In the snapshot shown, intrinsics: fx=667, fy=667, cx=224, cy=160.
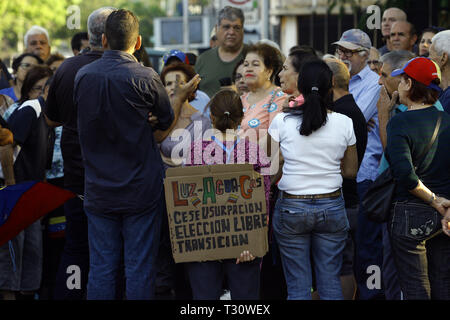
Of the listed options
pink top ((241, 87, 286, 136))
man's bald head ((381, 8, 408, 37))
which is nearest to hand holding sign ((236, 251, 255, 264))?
pink top ((241, 87, 286, 136))

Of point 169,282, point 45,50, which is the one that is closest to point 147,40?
point 45,50

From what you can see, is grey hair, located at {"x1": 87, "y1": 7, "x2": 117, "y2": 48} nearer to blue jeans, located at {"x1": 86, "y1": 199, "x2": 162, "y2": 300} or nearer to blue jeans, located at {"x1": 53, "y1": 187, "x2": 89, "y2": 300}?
blue jeans, located at {"x1": 53, "y1": 187, "x2": 89, "y2": 300}

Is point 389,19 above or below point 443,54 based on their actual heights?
above

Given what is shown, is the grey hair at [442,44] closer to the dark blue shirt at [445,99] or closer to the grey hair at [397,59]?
the grey hair at [397,59]

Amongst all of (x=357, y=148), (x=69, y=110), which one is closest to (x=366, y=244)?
(x=357, y=148)

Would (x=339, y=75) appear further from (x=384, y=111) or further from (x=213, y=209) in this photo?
(x=213, y=209)

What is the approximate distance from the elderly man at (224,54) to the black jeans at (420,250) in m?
3.38

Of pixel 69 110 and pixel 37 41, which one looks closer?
pixel 69 110

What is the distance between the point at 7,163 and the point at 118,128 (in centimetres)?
148

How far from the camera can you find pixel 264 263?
5594 mm

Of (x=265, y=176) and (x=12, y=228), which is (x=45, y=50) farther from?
(x=265, y=176)

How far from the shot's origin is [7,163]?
5.46 metres

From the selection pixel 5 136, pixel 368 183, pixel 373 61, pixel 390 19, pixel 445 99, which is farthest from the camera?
pixel 390 19
